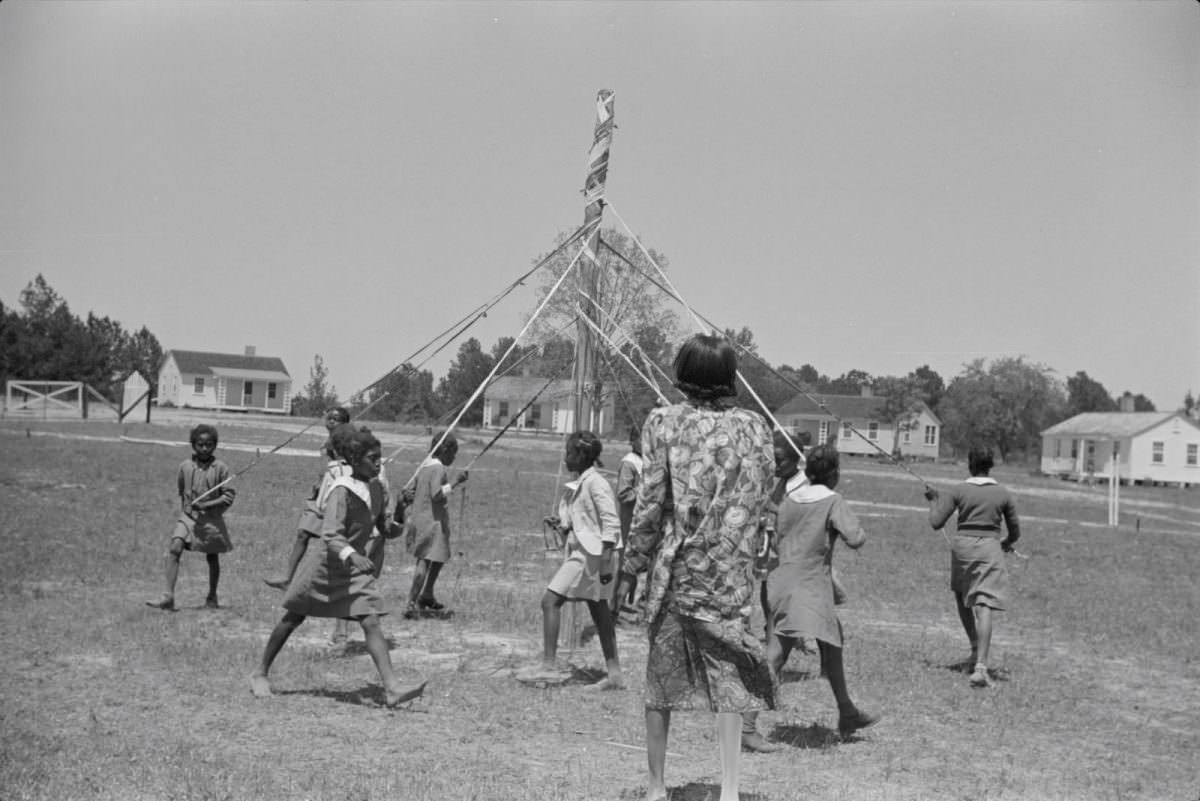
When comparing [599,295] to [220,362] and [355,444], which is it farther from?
[220,362]

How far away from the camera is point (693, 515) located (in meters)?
4.48

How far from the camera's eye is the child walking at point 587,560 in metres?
7.07

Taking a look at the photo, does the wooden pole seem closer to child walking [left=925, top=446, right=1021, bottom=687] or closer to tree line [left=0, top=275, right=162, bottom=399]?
child walking [left=925, top=446, right=1021, bottom=687]

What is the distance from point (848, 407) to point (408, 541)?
71.7 metres

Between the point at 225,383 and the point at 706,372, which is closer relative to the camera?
the point at 706,372

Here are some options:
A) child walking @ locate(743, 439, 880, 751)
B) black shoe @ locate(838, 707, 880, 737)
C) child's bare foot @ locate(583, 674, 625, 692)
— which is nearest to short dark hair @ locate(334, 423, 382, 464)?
child's bare foot @ locate(583, 674, 625, 692)

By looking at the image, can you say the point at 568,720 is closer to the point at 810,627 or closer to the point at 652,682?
the point at 810,627

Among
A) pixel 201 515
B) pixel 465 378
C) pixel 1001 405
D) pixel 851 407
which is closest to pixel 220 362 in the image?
pixel 465 378

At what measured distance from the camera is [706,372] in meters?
4.65

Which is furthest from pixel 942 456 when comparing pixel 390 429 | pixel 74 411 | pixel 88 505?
pixel 88 505

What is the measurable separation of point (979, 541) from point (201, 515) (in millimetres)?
6017

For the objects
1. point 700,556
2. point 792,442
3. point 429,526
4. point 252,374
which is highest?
point 252,374

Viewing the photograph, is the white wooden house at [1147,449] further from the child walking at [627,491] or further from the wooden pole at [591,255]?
the wooden pole at [591,255]

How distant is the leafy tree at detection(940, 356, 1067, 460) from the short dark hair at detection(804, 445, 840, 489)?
7160cm
